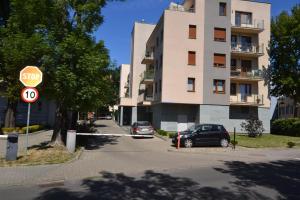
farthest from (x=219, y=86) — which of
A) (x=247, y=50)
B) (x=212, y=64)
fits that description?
(x=247, y=50)

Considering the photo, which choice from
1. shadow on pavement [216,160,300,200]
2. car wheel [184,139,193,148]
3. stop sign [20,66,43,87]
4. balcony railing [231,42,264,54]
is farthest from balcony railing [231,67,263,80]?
stop sign [20,66,43,87]

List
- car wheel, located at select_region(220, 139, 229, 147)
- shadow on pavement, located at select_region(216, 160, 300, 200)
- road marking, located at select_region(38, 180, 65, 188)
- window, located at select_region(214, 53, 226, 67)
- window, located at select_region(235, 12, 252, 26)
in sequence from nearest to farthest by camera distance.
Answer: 1. road marking, located at select_region(38, 180, 65, 188)
2. shadow on pavement, located at select_region(216, 160, 300, 200)
3. car wheel, located at select_region(220, 139, 229, 147)
4. window, located at select_region(214, 53, 226, 67)
5. window, located at select_region(235, 12, 252, 26)

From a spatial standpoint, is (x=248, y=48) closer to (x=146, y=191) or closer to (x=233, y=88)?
(x=233, y=88)

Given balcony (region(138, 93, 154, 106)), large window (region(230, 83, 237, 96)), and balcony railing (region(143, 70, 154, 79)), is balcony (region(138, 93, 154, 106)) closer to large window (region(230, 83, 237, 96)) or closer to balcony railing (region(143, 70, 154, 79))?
balcony railing (region(143, 70, 154, 79))

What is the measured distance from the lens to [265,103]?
40250 millimetres

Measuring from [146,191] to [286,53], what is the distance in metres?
39.9

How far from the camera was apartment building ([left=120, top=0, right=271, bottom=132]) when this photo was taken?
3753cm

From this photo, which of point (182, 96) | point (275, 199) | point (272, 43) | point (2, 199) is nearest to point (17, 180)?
point (2, 199)

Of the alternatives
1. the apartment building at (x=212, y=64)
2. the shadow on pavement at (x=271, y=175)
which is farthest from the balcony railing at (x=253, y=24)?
the shadow on pavement at (x=271, y=175)

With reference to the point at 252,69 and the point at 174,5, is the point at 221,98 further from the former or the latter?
the point at 174,5

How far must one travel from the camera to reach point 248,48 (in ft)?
132

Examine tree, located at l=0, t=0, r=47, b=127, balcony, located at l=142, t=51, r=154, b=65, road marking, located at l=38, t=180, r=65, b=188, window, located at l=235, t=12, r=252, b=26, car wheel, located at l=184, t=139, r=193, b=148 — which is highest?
window, located at l=235, t=12, r=252, b=26

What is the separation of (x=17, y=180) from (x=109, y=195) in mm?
3347

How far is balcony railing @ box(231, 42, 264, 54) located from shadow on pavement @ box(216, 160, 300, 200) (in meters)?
24.0
